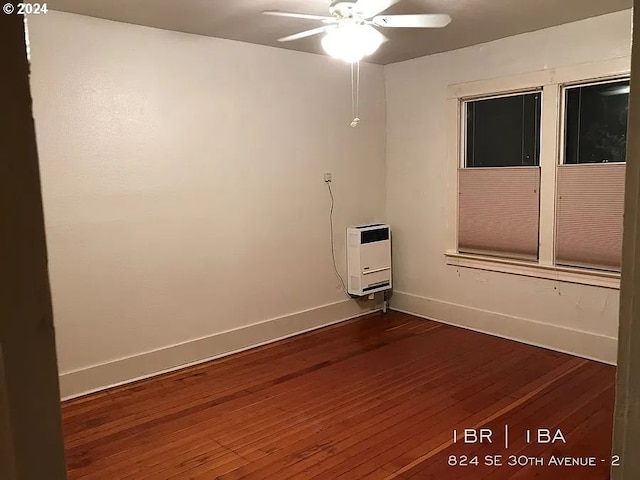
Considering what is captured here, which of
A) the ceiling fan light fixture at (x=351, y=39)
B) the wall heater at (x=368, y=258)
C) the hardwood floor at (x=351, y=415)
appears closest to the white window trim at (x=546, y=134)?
→ the hardwood floor at (x=351, y=415)

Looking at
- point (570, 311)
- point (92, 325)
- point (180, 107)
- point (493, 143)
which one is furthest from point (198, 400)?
point (493, 143)

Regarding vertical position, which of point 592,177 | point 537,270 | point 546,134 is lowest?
point 537,270

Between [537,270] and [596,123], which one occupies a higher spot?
[596,123]

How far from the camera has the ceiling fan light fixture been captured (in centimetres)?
302

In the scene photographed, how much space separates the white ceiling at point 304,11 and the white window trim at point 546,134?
376mm

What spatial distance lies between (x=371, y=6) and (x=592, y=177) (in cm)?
226

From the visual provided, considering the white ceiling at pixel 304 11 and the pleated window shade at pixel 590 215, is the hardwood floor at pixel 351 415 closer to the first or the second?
the pleated window shade at pixel 590 215

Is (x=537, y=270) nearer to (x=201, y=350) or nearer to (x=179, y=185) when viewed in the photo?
(x=201, y=350)

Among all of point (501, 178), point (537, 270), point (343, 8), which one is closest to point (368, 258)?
point (501, 178)

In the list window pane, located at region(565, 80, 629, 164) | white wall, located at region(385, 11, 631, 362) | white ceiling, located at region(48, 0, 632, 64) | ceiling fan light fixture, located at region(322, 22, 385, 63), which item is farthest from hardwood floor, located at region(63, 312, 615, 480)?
white ceiling, located at region(48, 0, 632, 64)

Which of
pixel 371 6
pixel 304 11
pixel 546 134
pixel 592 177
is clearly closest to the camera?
pixel 371 6

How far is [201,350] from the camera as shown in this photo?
14.0 feet

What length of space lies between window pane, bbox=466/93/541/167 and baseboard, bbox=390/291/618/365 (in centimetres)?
137

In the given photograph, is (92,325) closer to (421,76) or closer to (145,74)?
(145,74)
